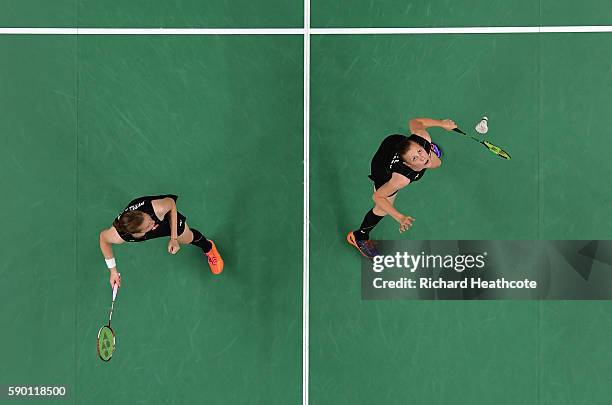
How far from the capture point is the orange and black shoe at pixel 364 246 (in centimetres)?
414

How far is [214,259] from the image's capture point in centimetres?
414

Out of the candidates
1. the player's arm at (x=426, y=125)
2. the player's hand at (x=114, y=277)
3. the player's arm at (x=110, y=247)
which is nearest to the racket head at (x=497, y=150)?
the player's arm at (x=426, y=125)

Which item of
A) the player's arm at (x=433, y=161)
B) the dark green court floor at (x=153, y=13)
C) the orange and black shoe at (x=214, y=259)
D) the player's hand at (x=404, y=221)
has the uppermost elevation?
the dark green court floor at (x=153, y=13)

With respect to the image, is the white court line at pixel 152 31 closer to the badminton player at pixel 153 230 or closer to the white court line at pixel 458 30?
the white court line at pixel 458 30

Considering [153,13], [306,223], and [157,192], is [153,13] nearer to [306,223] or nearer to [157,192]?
[157,192]

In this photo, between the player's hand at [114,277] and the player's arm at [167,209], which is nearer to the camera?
the player's arm at [167,209]

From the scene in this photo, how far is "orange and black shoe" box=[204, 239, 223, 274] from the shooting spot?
4.14m

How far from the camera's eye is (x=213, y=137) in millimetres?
4246

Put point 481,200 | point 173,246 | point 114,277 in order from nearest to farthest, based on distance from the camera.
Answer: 1. point 173,246
2. point 114,277
3. point 481,200

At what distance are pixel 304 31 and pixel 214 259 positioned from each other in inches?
79.4

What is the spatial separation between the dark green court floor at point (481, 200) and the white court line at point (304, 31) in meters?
0.06

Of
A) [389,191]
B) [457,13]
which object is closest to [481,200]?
[389,191]

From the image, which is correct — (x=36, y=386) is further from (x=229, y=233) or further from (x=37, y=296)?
(x=229, y=233)

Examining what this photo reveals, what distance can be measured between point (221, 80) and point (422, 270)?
229cm
